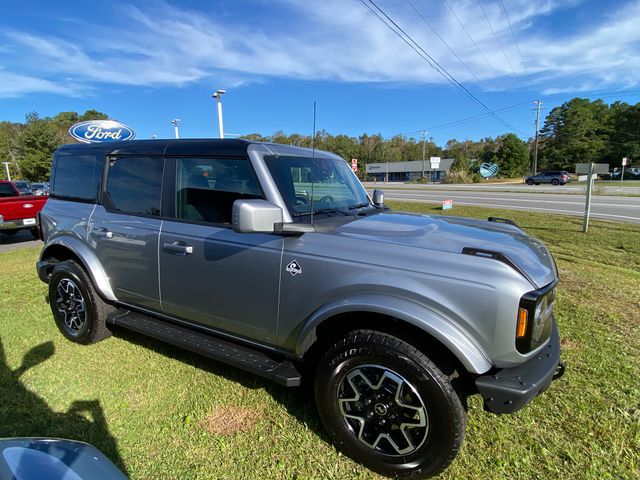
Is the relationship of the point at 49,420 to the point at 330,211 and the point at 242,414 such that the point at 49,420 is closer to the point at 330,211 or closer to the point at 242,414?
the point at 242,414

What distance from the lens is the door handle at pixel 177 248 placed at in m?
2.90

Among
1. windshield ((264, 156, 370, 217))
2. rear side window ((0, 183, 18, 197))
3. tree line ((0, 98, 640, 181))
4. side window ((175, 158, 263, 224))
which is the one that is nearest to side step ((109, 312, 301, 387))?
side window ((175, 158, 263, 224))

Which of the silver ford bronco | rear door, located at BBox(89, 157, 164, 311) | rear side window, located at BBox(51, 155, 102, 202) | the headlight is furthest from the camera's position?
rear side window, located at BBox(51, 155, 102, 202)

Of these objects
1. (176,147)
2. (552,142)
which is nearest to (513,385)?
(176,147)

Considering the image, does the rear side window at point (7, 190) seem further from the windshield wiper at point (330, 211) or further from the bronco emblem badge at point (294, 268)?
the bronco emblem badge at point (294, 268)

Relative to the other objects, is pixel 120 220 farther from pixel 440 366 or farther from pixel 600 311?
pixel 600 311

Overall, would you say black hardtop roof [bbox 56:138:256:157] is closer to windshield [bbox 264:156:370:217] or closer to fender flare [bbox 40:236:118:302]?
windshield [bbox 264:156:370:217]

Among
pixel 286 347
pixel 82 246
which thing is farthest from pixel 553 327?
pixel 82 246

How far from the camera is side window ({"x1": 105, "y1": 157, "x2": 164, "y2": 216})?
328 cm

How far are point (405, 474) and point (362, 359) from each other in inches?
28.1

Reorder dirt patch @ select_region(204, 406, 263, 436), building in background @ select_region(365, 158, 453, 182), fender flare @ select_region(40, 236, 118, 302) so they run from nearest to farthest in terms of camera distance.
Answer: dirt patch @ select_region(204, 406, 263, 436)
fender flare @ select_region(40, 236, 118, 302)
building in background @ select_region(365, 158, 453, 182)

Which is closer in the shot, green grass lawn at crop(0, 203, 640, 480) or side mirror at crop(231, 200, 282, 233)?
side mirror at crop(231, 200, 282, 233)

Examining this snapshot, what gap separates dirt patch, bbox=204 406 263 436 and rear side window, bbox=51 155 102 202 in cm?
242

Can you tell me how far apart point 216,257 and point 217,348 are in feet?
2.30
